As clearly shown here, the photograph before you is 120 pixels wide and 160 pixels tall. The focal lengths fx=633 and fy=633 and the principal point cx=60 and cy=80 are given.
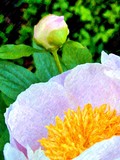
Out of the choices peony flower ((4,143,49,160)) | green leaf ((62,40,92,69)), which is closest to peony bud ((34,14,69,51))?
green leaf ((62,40,92,69))

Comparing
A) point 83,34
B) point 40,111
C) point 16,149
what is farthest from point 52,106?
point 83,34

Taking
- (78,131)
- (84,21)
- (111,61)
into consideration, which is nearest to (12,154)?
(78,131)

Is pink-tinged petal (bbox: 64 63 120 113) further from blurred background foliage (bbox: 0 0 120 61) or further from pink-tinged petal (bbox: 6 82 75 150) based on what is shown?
blurred background foliage (bbox: 0 0 120 61)

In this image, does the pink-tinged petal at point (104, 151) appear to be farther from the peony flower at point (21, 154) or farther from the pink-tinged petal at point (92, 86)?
the pink-tinged petal at point (92, 86)

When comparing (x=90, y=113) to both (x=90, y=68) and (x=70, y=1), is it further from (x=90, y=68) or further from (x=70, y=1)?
(x=70, y=1)

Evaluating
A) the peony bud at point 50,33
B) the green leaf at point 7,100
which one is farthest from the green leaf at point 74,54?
the green leaf at point 7,100

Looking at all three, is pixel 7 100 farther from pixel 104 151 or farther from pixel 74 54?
pixel 104 151
